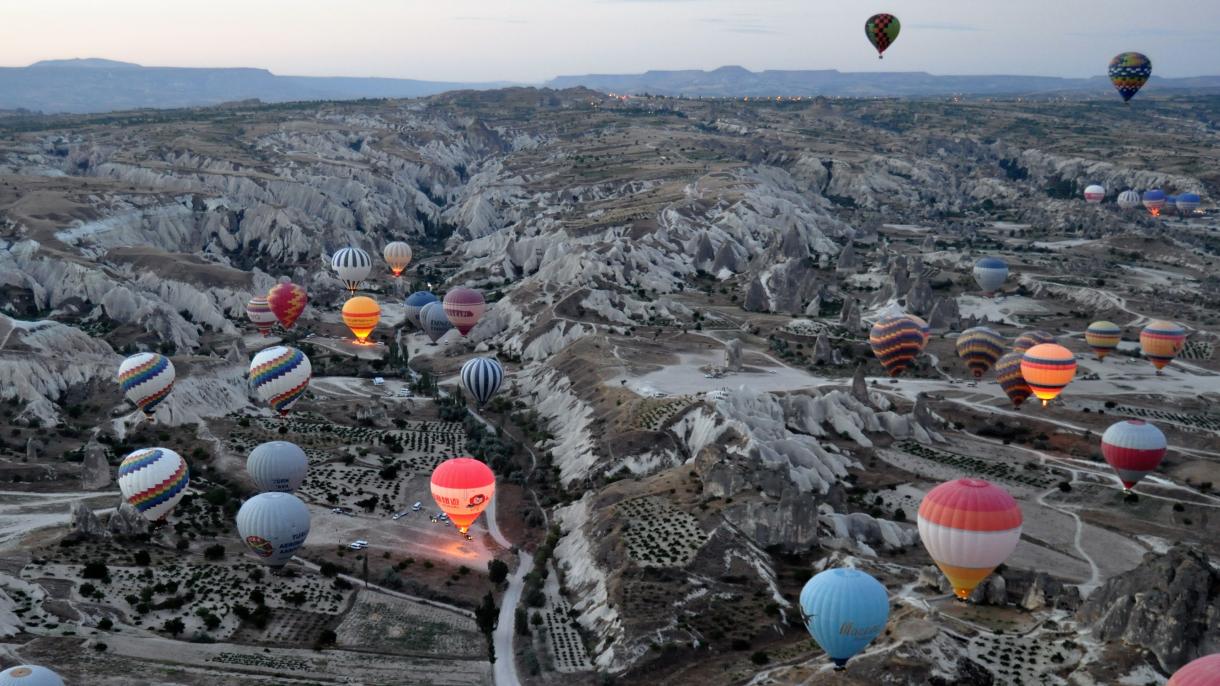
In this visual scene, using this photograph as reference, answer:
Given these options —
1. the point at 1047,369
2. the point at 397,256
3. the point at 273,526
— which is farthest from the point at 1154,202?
the point at 273,526

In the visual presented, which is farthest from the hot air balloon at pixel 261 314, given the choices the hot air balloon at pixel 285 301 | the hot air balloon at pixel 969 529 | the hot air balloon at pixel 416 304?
the hot air balloon at pixel 969 529

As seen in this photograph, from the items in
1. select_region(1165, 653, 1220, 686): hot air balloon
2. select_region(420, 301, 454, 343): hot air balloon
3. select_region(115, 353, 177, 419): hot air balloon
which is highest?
select_region(1165, 653, 1220, 686): hot air balloon

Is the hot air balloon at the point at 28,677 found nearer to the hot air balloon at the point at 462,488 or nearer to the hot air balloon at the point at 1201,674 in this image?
the hot air balloon at the point at 462,488

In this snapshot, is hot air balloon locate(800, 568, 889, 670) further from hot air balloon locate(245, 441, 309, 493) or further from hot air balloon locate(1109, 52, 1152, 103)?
hot air balloon locate(1109, 52, 1152, 103)

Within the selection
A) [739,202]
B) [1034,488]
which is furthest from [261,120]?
[1034,488]

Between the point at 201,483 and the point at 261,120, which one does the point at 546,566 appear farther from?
the point at 261,120

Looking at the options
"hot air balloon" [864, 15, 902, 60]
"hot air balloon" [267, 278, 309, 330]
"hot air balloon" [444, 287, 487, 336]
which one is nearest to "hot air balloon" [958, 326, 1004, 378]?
"hot air balloon" [864, 15, 902, 60]
